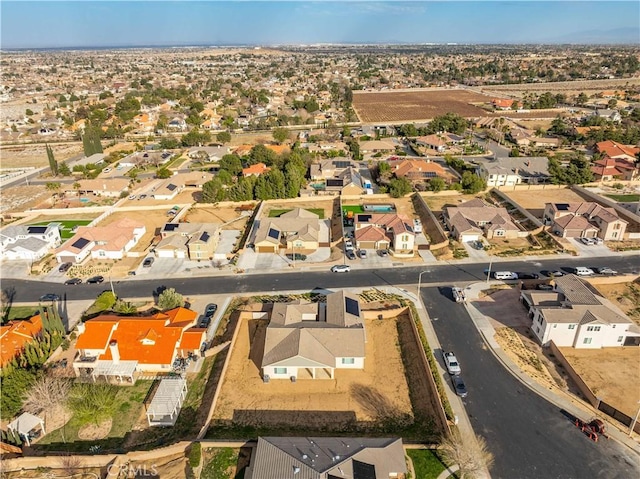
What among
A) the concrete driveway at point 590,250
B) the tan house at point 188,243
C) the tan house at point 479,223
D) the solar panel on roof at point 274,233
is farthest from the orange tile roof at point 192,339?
the concrete driveway at point 590,250

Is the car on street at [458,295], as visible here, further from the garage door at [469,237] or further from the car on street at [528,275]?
the garage door at [469,237]

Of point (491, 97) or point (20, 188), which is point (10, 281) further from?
point (491, 97)

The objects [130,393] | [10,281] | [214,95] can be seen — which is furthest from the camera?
[214,95]

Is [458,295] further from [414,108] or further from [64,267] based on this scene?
[414,108]

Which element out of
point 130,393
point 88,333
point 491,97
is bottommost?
point 130,393

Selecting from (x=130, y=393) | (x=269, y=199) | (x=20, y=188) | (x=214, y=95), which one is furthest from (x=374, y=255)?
(x=214, y=95)

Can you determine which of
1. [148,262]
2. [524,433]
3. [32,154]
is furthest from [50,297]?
[32,154]

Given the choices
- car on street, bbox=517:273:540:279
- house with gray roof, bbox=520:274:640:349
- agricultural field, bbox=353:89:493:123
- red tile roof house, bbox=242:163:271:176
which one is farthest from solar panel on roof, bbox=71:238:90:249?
agricultural field, bbox=353:89:493:123
